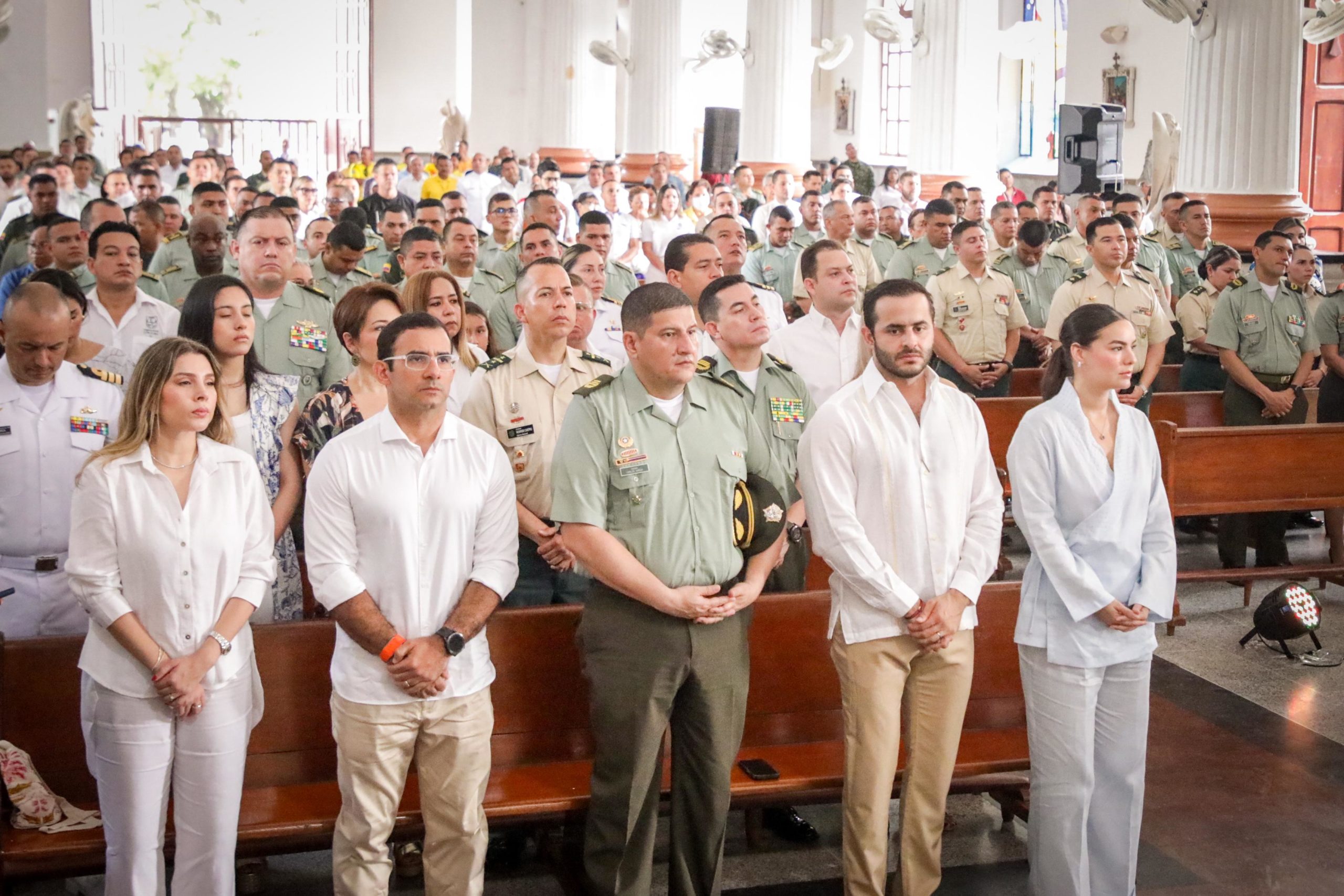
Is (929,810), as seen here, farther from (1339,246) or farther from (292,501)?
(1339,246)

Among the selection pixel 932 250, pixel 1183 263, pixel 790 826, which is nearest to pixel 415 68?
pixel 932 250

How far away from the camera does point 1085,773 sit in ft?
11.4

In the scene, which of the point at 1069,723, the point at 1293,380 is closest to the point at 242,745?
the point at 1069,723

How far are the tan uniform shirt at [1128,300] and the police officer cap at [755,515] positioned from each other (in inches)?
160

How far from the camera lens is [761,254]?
10055 mm

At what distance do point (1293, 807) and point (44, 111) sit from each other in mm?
22982

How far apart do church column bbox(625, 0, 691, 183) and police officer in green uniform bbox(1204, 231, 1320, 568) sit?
11.0 m

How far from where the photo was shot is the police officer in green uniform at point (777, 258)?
977 centimetres

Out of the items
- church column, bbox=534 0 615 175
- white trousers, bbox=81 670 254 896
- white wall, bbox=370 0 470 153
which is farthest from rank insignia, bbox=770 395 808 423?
white wall, bbox=370 0 470 153

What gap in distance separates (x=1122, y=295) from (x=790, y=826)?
416cm

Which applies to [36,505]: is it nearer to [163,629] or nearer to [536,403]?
[163,629]

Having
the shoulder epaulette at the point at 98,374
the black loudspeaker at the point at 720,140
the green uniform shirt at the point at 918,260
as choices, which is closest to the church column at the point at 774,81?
the black loudspeaker at the point at 720,140

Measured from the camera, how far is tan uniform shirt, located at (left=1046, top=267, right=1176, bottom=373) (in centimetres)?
720

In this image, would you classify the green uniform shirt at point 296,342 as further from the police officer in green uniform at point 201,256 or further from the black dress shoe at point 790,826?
the black dress shoe at point 790,826
